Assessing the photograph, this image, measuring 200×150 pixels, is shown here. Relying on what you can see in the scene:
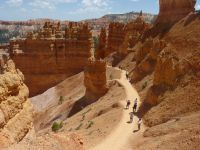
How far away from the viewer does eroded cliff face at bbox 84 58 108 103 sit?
44844 mm

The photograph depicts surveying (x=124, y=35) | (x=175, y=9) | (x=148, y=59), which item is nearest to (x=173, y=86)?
(x=148, y=59)

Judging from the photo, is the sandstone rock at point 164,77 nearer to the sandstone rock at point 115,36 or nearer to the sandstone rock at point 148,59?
the sandstone rock at point 148,59

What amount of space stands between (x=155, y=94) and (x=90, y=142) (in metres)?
8.90

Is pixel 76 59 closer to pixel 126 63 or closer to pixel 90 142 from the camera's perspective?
pixel 126 63

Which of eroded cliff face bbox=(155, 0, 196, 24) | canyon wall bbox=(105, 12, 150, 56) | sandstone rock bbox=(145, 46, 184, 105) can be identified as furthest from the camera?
canyon wall bbox=(105, 12, 150, 56)

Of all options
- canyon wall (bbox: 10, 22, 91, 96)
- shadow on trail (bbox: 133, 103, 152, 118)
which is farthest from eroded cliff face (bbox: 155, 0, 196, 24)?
shadow on trail (bbox: 133, 103, 152, 118)

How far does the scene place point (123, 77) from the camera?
50844 millimetres

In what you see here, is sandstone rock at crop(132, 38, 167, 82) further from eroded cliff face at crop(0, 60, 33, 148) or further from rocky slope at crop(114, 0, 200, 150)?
A: eroded cliff face at crop(0, 60, 33, 148)

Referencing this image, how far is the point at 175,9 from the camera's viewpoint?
52438mm

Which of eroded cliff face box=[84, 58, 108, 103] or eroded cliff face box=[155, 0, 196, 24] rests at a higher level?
eroded cliff face box=[155, 0, 196, 24]

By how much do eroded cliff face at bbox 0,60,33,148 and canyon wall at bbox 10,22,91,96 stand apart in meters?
46.8

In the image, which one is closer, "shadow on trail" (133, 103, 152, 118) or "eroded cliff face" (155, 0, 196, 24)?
"shadow on trail" (133, 103, 152, 118)

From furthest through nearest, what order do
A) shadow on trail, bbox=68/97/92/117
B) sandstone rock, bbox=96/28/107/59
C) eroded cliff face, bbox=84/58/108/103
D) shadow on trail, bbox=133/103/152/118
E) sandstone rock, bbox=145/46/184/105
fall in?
sandstone rock, bbox=96/28/107/59 → eroded cliff face, bbox=84/58/108/103 → shadow on trail, bbox=68/97/92/117 → sandstone rock, bbox=145/46/184/105 → shadow on trail, bbox=133/103/152/118

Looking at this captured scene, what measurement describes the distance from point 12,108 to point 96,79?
3161 centimetres
